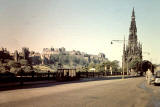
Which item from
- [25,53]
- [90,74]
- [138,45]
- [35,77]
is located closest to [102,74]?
[90,74]

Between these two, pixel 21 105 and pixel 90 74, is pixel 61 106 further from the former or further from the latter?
pixel 90 74

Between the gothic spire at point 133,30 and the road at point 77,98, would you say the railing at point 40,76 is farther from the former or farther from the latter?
the gothic spire at point 133,30

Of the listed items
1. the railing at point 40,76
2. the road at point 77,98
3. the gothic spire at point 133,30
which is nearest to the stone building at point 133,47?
the gothic spire at point 133,30

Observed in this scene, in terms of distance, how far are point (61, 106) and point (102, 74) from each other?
55873 millimetres

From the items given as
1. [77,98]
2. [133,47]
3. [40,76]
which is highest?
[133,47]

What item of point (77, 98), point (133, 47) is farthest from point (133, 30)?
point (77, 98)

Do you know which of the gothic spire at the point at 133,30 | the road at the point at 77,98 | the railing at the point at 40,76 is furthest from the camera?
the gothic spire at the point at 133,30

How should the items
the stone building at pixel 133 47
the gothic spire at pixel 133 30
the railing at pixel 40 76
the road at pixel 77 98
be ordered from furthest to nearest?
1. the gothic spire at pixel 133 30
2. the stone building at pixel 133 47
3. the railing at pixel 40 76
4. the road at pixel 77 98

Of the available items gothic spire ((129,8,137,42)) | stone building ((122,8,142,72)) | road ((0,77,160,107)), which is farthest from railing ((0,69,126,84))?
gothic spire ((129,8,137,42))

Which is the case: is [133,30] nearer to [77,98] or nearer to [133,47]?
[133,47]

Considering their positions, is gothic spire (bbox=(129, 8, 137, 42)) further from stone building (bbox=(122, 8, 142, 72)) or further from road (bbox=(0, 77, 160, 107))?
road (bbox=(0, 77, 160, 107))

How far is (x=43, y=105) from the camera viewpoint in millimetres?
10633

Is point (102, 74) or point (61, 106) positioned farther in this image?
point (102, 74)

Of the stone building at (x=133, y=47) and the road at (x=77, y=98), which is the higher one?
the stone building at (x=133, y=47)
